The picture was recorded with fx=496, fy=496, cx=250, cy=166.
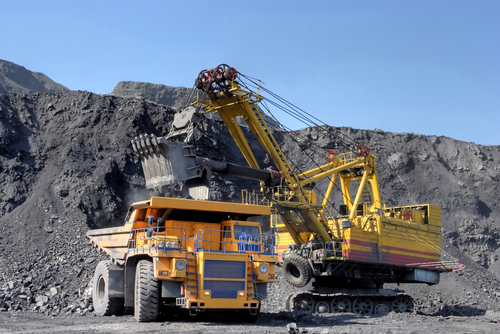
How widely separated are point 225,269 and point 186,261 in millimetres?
849

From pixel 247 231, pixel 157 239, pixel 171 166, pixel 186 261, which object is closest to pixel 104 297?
pixel 157 239

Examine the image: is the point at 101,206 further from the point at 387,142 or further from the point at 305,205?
the point at 387,142

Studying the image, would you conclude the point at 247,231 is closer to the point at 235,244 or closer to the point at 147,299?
the point at 235,244

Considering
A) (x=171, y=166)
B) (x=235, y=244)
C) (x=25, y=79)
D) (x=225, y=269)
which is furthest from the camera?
(x=25, y=79)

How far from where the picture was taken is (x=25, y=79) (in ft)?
178

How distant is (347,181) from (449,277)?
9.51m

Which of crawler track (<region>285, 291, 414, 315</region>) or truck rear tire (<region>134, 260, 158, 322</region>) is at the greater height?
truck rear tire (<region>134, 260, 158, 322</region>)

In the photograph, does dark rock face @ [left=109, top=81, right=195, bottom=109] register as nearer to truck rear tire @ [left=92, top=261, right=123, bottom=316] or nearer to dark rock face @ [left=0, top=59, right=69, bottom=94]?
dark rock face @ [left=0, top=59, right=69, bottom=94]

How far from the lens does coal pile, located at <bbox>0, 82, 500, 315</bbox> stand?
17.7m

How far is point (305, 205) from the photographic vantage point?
18.2 metres

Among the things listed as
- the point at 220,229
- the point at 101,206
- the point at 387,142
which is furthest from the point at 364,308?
the point at 387,142

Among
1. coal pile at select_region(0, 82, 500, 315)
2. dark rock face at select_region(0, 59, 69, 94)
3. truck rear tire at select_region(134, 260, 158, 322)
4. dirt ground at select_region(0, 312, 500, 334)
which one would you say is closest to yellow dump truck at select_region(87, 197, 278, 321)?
truck rear tire at select_region(134, 260, 158, 322)

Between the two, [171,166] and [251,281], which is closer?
[251,281]

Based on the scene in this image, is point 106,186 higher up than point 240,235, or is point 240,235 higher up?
point 106,186
